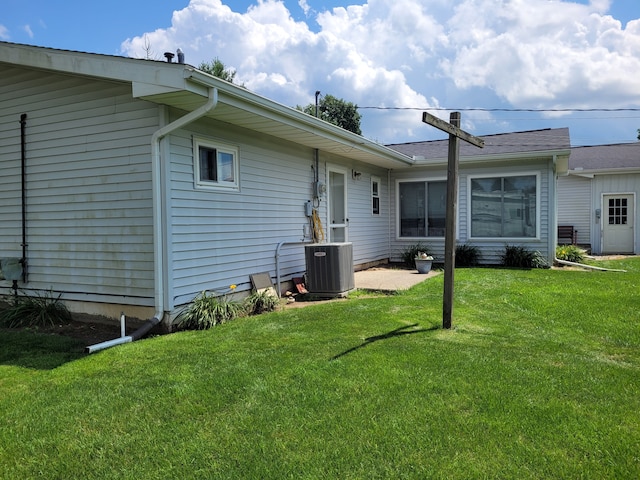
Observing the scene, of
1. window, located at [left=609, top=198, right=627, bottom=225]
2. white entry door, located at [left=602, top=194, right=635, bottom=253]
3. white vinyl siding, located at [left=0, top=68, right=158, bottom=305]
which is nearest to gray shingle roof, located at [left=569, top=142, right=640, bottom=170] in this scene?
white entry door, located at [left=602, top=194, right=635, bottom=253]

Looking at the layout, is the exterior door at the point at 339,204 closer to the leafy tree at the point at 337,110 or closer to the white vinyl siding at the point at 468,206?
the white vinyl siding at the point at 468,206

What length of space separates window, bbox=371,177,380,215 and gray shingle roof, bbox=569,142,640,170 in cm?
815

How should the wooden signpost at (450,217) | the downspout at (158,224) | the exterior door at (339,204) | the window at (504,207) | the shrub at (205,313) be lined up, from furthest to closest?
the window at (504,207) < the exterior door at (339,204) < the shrub at (205,313) < the downspout at (158,224) < the wooden signpost at (450,217)

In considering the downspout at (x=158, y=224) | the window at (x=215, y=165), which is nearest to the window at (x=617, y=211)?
the window at (x=215, y=165)

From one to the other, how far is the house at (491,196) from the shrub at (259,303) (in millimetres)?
5949

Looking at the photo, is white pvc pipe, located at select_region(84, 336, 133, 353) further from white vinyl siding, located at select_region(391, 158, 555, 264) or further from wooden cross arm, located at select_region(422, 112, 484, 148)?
white vinyl siding, located at select_region(391, 158, 555, 264)

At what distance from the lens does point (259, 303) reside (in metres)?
6.15

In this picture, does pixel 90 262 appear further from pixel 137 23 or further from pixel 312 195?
pixel 137 23

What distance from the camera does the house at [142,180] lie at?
5.02m

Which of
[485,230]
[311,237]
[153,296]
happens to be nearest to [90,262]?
[153,296]

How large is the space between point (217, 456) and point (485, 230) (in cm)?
966

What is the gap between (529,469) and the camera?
2078mm

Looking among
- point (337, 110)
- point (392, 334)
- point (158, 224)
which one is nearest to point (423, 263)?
point (392, 334)

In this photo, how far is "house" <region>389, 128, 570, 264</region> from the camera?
10.1m
